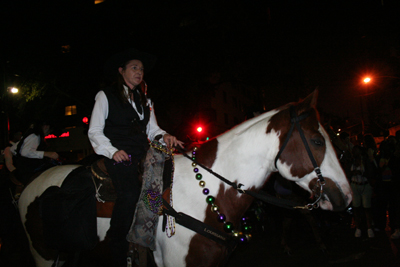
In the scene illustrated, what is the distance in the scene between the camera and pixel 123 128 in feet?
8.87

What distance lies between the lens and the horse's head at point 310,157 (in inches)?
88.1

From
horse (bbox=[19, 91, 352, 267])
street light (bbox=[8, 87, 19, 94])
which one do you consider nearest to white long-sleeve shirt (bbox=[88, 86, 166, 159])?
horse (bbox=[19, 91, 352, 267])

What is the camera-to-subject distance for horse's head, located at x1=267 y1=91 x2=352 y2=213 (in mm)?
2238

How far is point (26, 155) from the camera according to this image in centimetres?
448

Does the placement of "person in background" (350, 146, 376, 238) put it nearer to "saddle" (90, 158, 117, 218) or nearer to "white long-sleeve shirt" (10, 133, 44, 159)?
"saddle" (90, 158, 117, 218)

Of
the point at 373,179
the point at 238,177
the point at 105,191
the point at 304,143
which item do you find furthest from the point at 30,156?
the point at 373,179

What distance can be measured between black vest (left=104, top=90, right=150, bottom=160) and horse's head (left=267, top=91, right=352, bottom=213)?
1432 millimetres

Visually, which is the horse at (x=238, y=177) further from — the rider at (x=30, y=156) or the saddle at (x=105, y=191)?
the rider at (x=30, y=156)

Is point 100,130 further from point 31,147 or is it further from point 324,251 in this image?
point 324,251

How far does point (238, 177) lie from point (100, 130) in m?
1.48

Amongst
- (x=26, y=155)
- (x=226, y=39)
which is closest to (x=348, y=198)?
(x=26, y=155)

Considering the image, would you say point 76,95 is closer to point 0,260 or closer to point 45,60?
point 45,60

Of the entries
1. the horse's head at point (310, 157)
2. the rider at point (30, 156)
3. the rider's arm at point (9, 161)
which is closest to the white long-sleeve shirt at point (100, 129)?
the horse's head at point (310, 157)

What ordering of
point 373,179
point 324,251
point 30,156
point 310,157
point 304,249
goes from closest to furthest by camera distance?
point 310,157 → point 30,156 → point 324,251 → point 304,249 → point 373,179
